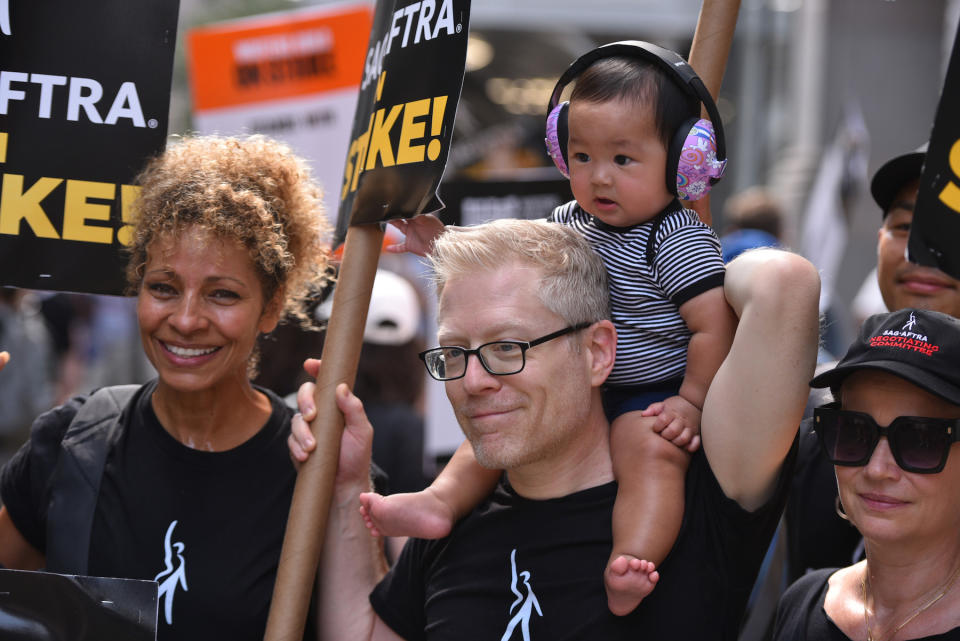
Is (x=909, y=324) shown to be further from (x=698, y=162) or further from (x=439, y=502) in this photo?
(x=439, y=502)

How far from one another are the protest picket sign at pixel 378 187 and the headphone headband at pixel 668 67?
10.7 inches

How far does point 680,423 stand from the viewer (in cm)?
258

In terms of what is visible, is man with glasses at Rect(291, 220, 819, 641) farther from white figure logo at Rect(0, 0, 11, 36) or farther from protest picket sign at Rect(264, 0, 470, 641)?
white figure logo at Rect(0, 0, 11, 36)

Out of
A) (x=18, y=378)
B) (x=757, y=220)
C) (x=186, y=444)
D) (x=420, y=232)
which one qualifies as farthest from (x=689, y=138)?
(x=18, y=378)

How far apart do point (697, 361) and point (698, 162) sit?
426 millimetres

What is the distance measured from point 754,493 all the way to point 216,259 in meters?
1.45

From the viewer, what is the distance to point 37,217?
3.26 m

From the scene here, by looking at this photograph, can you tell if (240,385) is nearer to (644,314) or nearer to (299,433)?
(299,433)

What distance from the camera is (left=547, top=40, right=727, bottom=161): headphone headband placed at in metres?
2.62

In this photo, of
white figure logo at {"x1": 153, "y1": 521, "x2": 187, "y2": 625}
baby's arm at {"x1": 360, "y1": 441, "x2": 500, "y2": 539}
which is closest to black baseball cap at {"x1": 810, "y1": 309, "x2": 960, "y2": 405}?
baby's arm at {"x1": 360, "y1": 441, "x2": 500, "y2": 539}

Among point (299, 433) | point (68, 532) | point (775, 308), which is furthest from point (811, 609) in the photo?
point (68, 532)

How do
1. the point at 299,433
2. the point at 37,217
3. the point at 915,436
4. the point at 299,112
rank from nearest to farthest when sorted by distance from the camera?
the point at 915,436
the point at 299,433
the point at 37,217
the point at 299,112

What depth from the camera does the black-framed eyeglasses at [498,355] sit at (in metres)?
2.61

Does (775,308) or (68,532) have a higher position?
(775,308)
